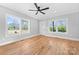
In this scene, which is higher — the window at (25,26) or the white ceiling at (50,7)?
the white ceiling at (50,7)

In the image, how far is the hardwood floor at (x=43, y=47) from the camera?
1728 mm

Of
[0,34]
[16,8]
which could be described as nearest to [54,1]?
[16,8]

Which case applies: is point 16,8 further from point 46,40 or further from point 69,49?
point 69,49

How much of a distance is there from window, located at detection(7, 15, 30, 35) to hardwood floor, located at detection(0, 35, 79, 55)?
0.23 metres

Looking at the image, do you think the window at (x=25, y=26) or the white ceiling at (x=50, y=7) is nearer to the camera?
the white ceiling at (x=50, y=7)

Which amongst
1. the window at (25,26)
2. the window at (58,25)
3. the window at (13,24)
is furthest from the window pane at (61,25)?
the window at (13,24)

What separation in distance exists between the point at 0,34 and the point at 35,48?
771mm

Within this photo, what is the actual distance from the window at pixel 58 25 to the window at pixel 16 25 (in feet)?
→ 1.82

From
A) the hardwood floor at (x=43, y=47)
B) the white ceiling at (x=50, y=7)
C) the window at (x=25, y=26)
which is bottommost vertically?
the hardwood floor at (x=43, y=47)

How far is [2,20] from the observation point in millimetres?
1692

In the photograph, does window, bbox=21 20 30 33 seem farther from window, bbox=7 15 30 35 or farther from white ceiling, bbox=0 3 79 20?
white ceiling, bbox=0 3 79 20

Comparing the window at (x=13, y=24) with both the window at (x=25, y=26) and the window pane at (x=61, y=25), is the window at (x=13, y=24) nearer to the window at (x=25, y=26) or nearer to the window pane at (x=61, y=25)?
the window at (x=25, y=26)

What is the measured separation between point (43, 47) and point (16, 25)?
76 centimetres

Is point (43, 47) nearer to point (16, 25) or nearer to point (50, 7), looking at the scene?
point (16, 25)
